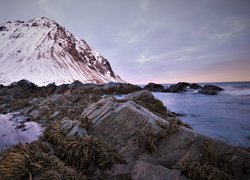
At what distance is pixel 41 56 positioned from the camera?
10350cm

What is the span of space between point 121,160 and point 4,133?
8.78m

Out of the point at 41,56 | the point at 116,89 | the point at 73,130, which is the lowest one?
the point at 73,130

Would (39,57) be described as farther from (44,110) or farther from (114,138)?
(114,138)

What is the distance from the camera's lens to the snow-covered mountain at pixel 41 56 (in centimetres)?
9038

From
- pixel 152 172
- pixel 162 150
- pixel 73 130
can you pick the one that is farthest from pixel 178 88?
pixel 152 172

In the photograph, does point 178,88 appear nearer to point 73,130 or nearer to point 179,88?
point 179,88

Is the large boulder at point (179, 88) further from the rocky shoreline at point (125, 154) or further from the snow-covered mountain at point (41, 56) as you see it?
the snow-covered mountain at point (41, 56)

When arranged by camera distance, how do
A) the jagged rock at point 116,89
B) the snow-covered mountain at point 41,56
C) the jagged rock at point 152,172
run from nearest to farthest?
the jagged rock at point 152,172
the jagged rock at point 116,89
the snow-covered mountain at point 41,56

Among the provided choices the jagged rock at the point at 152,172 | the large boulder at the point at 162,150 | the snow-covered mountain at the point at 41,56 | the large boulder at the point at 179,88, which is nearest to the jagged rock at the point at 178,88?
the large boulder at the point at 179,88

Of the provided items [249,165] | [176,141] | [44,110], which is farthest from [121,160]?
[44,110]

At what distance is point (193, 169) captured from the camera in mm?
4750

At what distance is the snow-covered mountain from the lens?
90375 mm

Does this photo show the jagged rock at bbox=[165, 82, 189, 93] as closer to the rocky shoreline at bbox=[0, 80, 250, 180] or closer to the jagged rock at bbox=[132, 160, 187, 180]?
the rocky shoreline at bbox=[0, 80, 250, 180]

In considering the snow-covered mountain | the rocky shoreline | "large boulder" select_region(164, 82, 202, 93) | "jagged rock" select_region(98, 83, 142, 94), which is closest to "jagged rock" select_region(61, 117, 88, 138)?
the rocky shoreline
